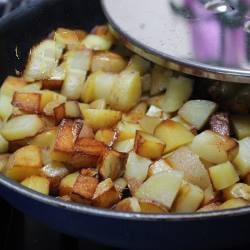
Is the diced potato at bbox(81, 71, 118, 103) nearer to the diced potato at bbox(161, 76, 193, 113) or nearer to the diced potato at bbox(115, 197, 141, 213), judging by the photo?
the diced potato at bbox(161, 76, 193, 113)

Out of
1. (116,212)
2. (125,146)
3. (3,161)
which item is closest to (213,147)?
(125,146)

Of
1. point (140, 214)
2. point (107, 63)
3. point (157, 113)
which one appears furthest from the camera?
point (107, 63)

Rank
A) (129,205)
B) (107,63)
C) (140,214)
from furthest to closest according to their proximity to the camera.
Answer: (107,63) < (129,205) < (140,214)

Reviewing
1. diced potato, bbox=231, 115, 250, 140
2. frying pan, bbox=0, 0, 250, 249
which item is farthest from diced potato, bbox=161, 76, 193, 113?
frying pan, bbox=0, 0, 250, 249

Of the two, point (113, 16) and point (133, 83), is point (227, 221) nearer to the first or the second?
point (133, 83)

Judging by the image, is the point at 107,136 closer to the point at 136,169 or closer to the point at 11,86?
the point at 136,169
